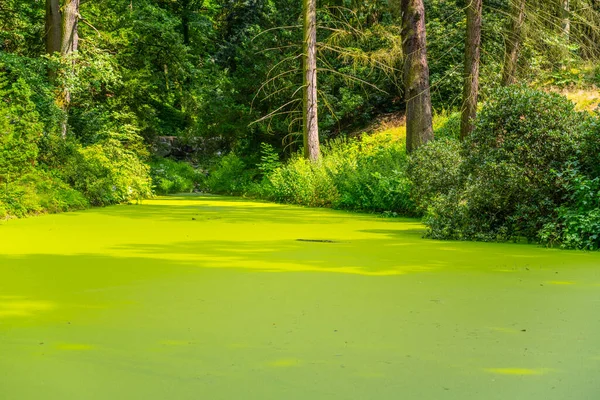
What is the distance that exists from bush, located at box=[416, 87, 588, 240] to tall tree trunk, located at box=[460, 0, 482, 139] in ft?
13.1

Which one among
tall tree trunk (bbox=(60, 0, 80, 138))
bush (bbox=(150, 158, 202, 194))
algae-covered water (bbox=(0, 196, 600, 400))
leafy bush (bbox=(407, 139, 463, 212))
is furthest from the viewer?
bush (bbox=(150, 158, 202, 194))

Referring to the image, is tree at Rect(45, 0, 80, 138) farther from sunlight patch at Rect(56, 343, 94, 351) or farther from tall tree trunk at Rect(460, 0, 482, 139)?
sunlight patch at Rect(56, 343, 94, 351)

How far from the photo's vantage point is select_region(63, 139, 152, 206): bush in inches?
554

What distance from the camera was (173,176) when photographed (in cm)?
2639

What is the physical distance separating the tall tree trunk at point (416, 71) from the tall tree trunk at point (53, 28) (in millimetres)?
7721

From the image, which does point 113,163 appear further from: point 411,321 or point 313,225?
point 411,321

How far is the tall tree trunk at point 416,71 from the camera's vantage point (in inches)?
474

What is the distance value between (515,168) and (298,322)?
4.62 m

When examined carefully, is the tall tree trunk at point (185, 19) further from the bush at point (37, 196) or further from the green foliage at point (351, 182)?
the bush at point (37, 196)

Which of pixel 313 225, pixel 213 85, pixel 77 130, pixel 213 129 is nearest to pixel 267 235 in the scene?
pixel 313 225

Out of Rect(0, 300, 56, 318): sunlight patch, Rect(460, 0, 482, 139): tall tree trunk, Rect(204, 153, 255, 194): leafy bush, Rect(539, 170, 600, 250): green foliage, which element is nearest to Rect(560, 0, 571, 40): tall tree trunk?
Rect(460, 0, 482, 139): tall tree trunk

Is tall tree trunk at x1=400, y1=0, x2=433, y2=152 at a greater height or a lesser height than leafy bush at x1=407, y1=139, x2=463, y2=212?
greater

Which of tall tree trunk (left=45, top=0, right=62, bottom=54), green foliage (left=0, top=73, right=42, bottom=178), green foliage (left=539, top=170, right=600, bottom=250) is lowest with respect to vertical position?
green foliage (left=539, top=170, right=600, bottom=250)

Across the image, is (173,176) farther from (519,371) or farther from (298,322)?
(519,371)
